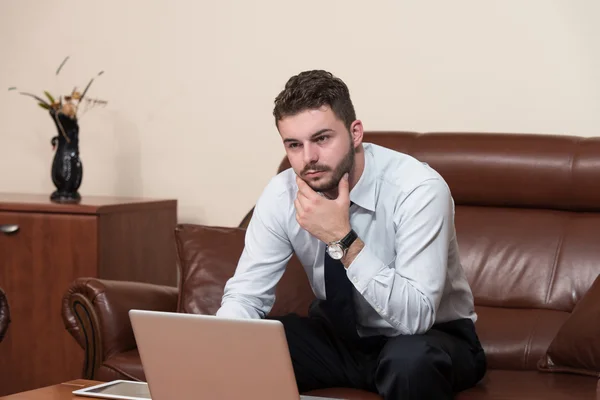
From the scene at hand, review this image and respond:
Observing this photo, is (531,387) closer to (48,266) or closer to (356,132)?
(356,132)

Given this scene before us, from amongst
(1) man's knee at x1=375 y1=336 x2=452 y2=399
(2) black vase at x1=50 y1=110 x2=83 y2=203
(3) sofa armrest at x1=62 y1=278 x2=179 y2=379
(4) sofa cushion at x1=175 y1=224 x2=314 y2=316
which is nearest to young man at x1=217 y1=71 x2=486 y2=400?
(1) man's knee at x1=375 y1=336 x2=452 y2=399

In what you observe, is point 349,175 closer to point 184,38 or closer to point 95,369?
point 95,369

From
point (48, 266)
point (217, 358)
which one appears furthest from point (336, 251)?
point (48, 266)

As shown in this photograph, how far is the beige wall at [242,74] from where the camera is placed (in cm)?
304

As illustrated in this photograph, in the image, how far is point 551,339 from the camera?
7.72 ft

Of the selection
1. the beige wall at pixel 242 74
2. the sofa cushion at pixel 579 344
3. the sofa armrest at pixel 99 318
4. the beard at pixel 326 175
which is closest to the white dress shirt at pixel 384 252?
the beard at pixel 326 175

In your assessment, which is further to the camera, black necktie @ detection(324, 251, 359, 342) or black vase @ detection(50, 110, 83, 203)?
black vase @ detection(50, 110, 83, 203)

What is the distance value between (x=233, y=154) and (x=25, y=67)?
1.08 metres

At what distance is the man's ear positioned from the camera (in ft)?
7.01

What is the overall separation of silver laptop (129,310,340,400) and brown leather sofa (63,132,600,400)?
2.10ft

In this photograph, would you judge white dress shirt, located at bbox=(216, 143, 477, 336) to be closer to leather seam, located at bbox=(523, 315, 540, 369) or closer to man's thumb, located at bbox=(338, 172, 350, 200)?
man's thumb, located at bbox=(338, 172, 350, 200)

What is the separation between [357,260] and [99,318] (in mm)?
815

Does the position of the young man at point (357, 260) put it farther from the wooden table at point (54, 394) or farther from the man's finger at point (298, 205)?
the wooden table at point (54, 394)

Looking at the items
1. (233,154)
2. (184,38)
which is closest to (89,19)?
(184,38)
